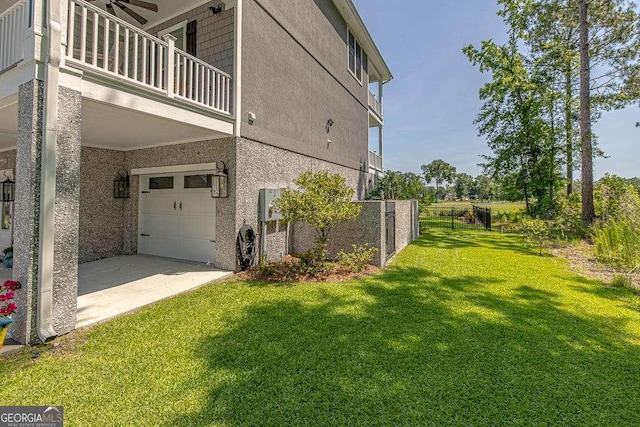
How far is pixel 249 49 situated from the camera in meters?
7.07

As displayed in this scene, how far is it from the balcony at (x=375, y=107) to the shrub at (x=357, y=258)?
1095cm

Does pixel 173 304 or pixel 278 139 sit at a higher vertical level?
pixel 278 139

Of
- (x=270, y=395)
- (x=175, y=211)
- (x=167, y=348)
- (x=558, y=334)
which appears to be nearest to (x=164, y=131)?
(x=175, y=211)

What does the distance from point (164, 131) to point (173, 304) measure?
12.9ft

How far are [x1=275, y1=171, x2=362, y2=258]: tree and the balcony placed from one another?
10.7 m

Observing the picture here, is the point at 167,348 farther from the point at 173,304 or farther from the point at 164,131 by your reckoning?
the point at 164,131

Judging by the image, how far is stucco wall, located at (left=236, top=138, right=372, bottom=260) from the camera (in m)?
6.94

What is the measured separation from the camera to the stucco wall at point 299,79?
7.32 m

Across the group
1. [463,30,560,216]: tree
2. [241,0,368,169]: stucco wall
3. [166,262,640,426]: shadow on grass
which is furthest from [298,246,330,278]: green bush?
[463,30,560,216]: tree

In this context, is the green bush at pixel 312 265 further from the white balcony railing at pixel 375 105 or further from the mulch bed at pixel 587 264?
the white balcony railing at pixel 375 105

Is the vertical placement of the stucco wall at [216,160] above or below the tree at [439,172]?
below

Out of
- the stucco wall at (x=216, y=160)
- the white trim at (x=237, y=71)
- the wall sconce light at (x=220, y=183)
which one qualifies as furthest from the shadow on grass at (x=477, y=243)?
the white trim at (x=237, y=71)

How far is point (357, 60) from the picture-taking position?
47.0 ft

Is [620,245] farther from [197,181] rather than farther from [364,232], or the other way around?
[197,181]
